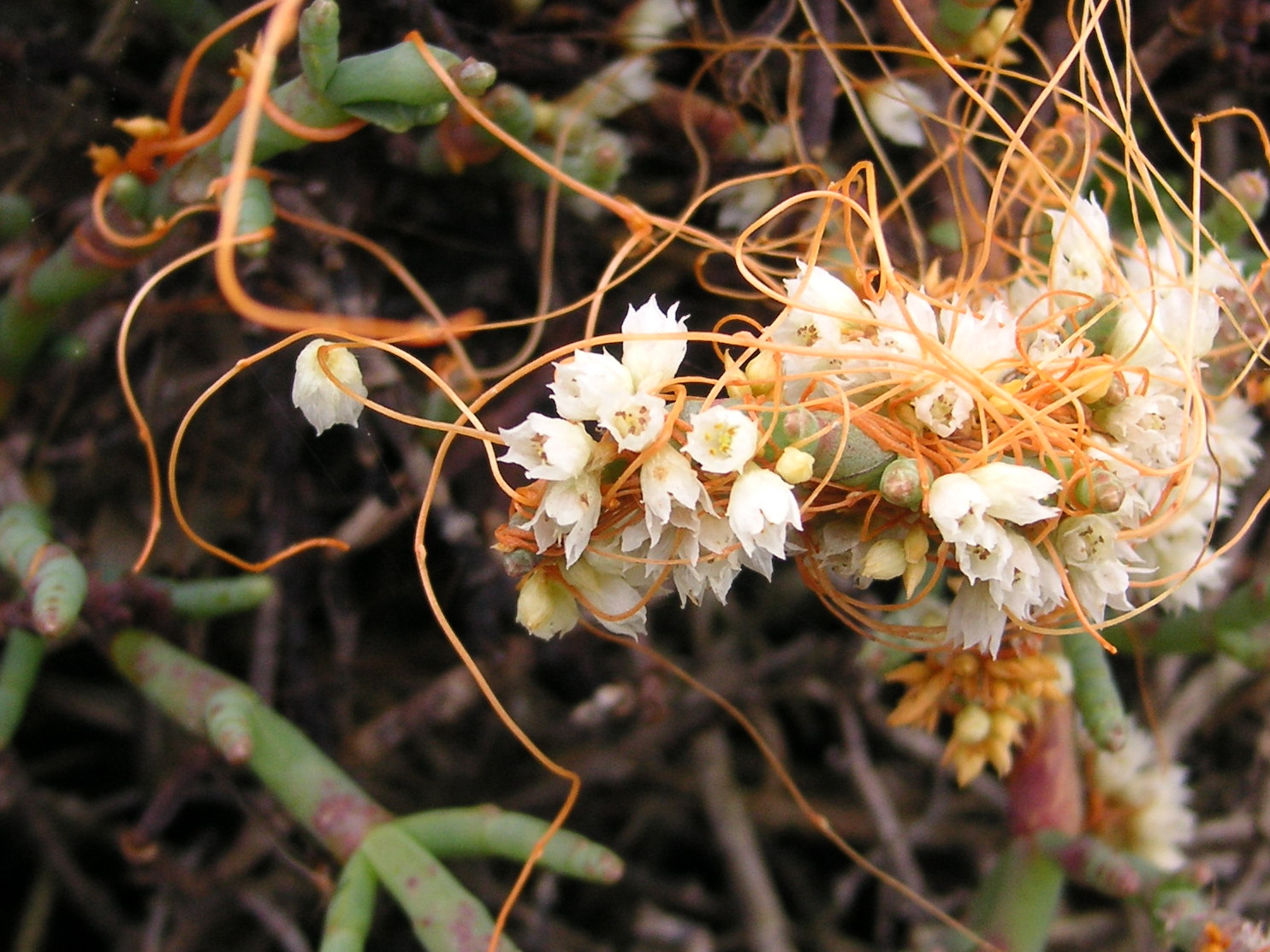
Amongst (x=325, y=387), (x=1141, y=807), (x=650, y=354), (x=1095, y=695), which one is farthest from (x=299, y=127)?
(x=1141, y=807)

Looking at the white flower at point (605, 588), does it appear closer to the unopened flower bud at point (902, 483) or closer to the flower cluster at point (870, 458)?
the flower cluster at point (870, 458)

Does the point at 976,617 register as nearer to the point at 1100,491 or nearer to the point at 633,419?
the point at 1100,491

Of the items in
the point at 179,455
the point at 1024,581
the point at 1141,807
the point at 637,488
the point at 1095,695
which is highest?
the point at 637,488

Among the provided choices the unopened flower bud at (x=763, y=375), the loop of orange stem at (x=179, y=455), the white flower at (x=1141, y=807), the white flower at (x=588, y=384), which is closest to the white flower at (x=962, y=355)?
the unopened flower bud at (x=763, y=375)

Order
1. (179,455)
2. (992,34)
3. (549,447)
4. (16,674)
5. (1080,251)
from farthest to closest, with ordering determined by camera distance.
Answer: (179,455)
(992,34)
(16,674)
(1080,251)
(549,447)

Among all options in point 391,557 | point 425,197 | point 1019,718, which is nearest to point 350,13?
point 425,197

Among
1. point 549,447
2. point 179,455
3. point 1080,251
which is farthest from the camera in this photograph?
point 179,455

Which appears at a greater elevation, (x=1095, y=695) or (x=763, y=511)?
(x=763, y=511)
